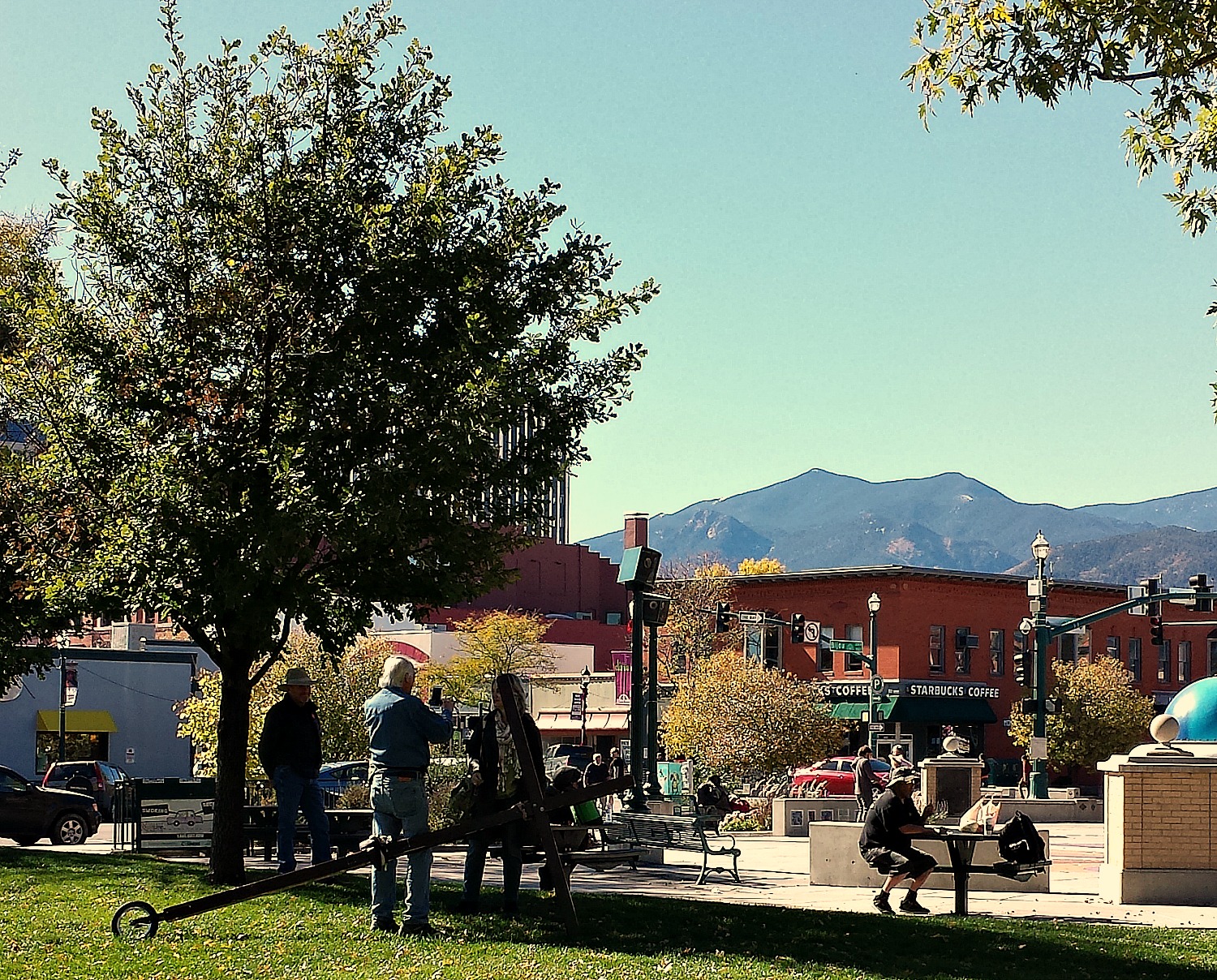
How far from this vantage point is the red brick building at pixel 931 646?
216 ft

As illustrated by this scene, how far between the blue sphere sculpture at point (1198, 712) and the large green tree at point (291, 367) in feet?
44.8

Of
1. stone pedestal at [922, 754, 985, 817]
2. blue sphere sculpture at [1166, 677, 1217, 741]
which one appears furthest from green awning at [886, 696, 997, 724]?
stone pedestal at [922, 754, 985, 817]

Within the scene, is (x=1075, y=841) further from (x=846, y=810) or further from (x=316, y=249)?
(x=316, y=249)

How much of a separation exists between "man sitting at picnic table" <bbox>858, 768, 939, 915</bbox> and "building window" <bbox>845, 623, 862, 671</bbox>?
52.4 meters

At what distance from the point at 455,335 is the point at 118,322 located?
310cm

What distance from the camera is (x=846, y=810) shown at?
2959 centimetres

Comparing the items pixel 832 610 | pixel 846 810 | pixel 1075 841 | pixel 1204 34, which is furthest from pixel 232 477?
pixel 832 610

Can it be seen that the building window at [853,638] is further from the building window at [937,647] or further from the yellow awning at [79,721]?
the yellow awning at [79,721]

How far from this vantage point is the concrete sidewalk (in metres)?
15.5

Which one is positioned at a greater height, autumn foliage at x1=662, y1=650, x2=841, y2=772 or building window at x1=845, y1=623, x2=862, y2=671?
building window at x1=845, y1=623, x2=862, y2=671

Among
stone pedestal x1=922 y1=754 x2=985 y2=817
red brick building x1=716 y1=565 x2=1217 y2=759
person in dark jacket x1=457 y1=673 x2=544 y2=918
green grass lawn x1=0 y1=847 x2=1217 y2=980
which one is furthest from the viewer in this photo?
red brick building x1=716 y1=565 x2=1217 y2=759

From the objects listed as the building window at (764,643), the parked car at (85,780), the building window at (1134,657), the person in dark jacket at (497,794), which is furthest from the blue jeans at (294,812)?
the building window at (1134,657)

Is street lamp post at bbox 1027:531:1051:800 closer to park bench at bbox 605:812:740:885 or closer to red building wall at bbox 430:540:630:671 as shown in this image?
park bench at bbox 605:812:740:885

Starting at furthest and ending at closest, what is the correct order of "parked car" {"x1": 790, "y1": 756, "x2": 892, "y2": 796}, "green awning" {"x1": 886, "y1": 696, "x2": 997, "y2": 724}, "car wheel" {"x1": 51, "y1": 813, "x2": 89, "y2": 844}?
1. "green awning" {"x1": 886, "y1": 696, "x2": 997, "y2": 724}
2. "parked car" {"x1": 790, "y1": 756, "x2": 892, "y2": 796}
3. "car wheel" {"x1": 51, "y1": 813, "x2": 89, "y2": 844}
